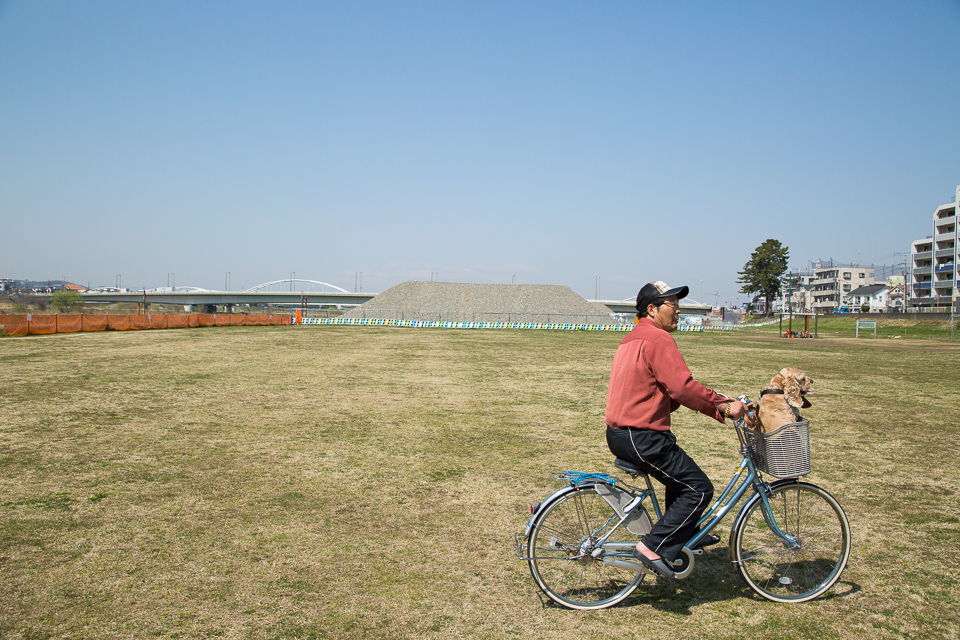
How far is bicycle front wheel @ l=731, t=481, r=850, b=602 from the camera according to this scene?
3.87 meters

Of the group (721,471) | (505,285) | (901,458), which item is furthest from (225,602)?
(505,285)

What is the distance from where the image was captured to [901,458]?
7.56 metres

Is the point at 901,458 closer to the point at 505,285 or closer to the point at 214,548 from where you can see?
the point at 214,548

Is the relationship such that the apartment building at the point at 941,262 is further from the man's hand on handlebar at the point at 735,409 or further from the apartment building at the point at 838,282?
the man's hand on handlebar at the point at 735,409

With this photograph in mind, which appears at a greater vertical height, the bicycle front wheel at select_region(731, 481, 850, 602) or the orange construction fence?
the orange construction fence

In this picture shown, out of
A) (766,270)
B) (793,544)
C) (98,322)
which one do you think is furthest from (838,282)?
(793,544)

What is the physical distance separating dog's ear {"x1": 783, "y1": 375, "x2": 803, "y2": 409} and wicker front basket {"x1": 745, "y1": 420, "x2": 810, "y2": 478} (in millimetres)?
113

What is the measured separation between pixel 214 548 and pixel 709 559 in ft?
12.8

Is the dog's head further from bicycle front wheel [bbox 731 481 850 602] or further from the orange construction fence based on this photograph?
the orange construction fence

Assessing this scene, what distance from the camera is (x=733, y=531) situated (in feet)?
12.8

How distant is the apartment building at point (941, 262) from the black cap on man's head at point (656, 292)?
3687 inches

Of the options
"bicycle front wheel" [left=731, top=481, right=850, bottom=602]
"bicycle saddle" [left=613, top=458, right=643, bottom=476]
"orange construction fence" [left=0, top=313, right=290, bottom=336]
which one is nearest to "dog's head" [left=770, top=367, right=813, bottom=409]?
"bicycle front wheel" [left=731, top=481, right=850, bottom=602]

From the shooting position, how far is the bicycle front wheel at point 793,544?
Answer: 3.87 metres

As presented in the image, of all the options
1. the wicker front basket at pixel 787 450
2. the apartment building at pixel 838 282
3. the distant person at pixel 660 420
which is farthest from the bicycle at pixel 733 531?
the apartment building at pixel 838 282
